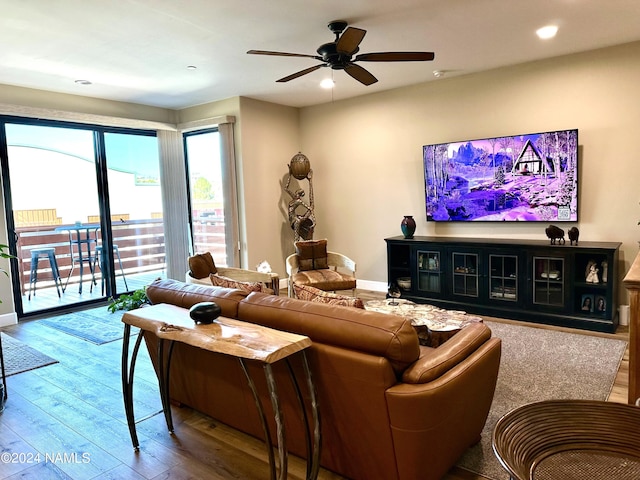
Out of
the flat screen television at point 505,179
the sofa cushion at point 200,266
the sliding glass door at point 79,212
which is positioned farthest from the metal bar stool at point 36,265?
the flat screen television at point 505,179

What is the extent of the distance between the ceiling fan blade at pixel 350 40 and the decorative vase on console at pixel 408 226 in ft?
8.36

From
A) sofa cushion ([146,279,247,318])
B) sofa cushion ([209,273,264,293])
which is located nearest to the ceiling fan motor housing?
sofa cushion ([209,273,264,293])

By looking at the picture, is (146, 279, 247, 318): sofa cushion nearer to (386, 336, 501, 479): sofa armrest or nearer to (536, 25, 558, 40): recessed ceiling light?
(386, 336, 501, 479): sofa armrest

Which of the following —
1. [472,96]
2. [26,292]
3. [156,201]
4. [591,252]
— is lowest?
[26,292]

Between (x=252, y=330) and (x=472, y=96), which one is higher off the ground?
(x=472, y=96)

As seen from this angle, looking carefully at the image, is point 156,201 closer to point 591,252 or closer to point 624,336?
point 591,252

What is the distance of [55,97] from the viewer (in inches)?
208

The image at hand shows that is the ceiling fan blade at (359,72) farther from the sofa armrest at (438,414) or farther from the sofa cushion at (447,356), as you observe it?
the sofa armrest at (438,414)

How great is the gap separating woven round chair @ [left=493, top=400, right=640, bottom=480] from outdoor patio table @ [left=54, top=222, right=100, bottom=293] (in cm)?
575

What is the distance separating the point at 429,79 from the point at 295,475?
4.73m

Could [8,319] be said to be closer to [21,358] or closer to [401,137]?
[21,358]

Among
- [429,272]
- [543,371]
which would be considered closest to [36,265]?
[429,272]

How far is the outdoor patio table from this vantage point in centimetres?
561

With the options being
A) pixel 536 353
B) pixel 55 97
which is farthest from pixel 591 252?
pixel 55 97
